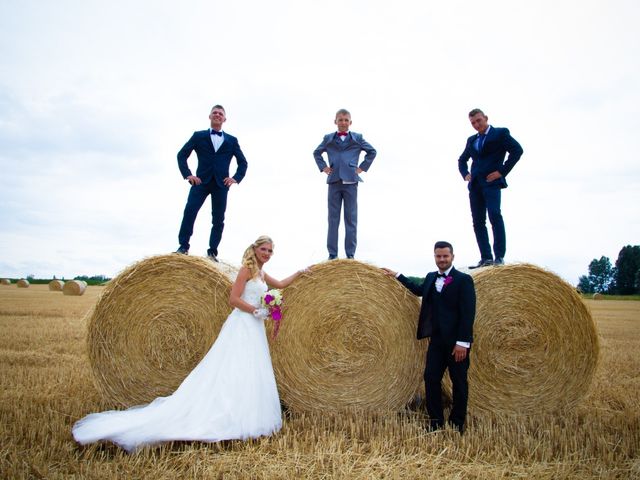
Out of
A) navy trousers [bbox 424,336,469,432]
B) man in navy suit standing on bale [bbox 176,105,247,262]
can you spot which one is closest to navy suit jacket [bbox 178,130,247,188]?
man in navy suit standing on bale [bbox 176,105,247,262]

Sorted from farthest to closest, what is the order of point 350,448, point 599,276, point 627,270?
point 599,276 < point 627,270 < point 350,448

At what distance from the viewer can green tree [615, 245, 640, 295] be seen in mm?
49188

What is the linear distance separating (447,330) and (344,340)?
3.18 feet

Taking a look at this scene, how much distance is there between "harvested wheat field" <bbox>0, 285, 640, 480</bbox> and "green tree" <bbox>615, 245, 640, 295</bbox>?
52.3m

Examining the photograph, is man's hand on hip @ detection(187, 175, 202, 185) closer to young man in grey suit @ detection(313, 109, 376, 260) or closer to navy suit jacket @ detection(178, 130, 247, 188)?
navy suit jacket @ detection(178, 130, 247, 188)

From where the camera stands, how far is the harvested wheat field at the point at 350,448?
311 centimetres

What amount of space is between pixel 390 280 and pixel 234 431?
1903 mm

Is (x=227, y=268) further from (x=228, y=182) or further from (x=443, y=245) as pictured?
(x=443, y=245)

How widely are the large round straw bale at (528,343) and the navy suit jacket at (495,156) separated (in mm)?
1183

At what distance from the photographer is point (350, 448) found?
3545 millimetres

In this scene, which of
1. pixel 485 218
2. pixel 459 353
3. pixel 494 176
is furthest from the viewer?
pixel 485 218

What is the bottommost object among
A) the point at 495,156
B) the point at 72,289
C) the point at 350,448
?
the point at 350,448

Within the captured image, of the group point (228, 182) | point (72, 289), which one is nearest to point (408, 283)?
point (228, 182)

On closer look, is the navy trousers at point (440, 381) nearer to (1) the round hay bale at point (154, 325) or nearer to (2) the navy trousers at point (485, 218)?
(2) the navy trousers at point (485, 218)
